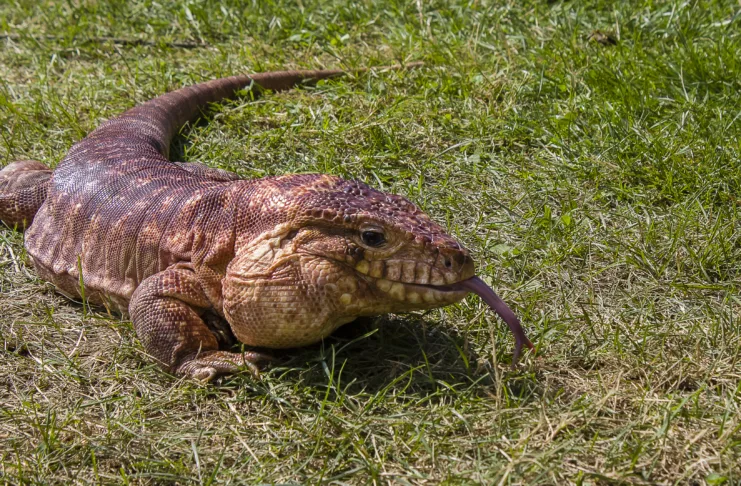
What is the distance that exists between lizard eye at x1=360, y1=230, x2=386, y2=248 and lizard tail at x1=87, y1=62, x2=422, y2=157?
7.61ft

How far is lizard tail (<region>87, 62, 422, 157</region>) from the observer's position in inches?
226

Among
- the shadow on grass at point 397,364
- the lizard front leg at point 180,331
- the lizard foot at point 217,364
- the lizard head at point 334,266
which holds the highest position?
the lizard head at point 334,266

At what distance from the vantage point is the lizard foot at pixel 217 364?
13.3ft

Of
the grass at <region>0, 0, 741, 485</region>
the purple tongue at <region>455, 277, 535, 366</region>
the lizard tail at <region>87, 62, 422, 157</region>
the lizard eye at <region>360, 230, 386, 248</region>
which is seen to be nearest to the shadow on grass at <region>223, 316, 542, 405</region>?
the grass at <region>0, 0, 741, 485</region>

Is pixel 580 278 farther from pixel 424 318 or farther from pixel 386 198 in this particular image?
pixel 386 198

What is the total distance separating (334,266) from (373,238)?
21cm

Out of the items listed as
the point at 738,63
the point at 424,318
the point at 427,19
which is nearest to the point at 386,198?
the point at 424,318

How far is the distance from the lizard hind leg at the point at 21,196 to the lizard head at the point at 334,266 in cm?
210

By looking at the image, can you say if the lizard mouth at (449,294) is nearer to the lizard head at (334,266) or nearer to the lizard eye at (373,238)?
the lizard head at (334,266)

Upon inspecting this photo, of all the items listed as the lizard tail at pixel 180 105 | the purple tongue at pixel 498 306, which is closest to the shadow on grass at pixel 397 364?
the purple tongue at pixel 498 306

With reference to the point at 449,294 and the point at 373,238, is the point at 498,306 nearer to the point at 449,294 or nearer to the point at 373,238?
the point at 449,294

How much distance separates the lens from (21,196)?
18.0 ft

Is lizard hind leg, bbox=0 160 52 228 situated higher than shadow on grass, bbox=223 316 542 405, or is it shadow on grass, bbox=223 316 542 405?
lizard hind leg, bbox=0 160 52 228

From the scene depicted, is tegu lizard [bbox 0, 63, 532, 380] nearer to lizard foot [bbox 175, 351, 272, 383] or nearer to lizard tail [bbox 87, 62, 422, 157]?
lizard foot [bbox 175, 351, 272, 383]
